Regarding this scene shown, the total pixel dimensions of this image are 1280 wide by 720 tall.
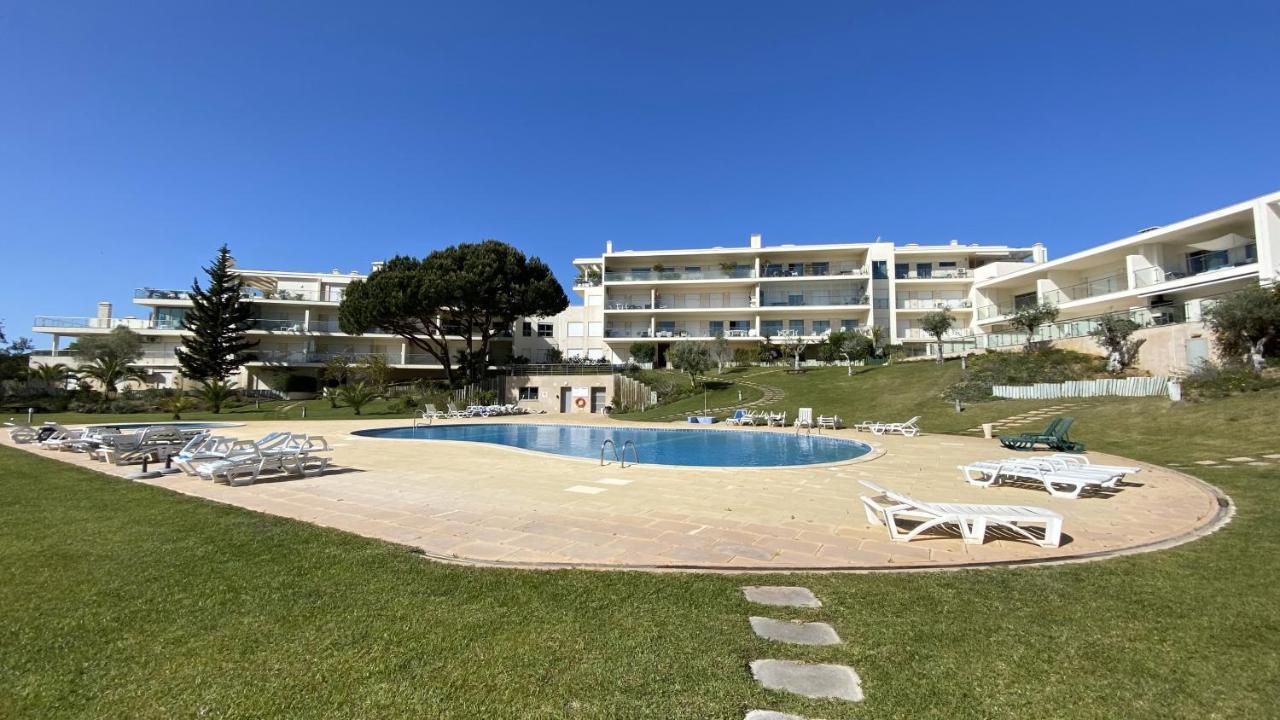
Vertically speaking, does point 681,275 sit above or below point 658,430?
above

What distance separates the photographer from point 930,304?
4059 centimetres

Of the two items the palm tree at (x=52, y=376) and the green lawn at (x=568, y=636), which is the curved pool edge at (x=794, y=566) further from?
the palm tree at (x=52, y=376)

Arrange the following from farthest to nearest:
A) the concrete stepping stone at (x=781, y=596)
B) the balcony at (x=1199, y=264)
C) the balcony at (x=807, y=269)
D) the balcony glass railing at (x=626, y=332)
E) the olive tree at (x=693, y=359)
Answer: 1. the balcony at (x=807, y=269)
2. the balcony glass railing at (x=626, y=332)
3. the olive tree at (x=693, y=359)
4. the balcony at (x=1199, y=264)
5. the concrete stepping stone at (x=781, y=596)

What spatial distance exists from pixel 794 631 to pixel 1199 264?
106 ft

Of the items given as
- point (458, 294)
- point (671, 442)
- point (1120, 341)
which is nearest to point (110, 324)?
point (458, 294)

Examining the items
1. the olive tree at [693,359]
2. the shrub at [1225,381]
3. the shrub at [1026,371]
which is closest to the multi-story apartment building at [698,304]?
the shrub at [1026,371]

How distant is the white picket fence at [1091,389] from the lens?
58.2ft

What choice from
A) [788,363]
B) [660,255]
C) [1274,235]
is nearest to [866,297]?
[788,363]

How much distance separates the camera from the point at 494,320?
3762 centimetres

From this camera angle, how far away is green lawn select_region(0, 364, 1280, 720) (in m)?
2.36

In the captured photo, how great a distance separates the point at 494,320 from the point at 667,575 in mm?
35499

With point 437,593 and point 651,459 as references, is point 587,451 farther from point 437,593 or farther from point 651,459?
point 437,593

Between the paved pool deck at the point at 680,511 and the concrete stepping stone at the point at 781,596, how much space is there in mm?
462

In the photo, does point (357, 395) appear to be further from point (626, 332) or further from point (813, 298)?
point (813, 298)
